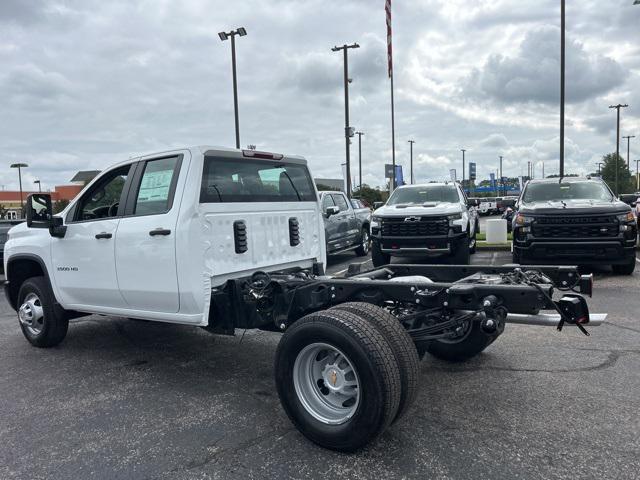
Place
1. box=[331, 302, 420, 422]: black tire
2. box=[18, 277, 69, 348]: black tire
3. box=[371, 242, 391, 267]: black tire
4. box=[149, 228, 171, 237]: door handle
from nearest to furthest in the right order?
box=[331, 302, 420, 422]: black tire
box=[149, 228, 171, 237]: door handle
box=[18, 277, 69, 348]: black tire
box=[371, 242, 391, 267]: black tire

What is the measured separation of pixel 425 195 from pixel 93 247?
28.1 feet

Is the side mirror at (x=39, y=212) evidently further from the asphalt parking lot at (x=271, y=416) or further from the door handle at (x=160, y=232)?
the door handle at (x=160, y=232)

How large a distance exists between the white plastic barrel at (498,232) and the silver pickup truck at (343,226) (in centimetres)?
341

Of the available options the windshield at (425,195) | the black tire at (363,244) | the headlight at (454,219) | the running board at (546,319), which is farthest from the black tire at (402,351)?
the black tire at (363,244)

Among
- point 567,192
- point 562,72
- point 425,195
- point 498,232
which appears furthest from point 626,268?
point 562,72

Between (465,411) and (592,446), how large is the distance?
85 cm

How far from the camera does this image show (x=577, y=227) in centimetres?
919

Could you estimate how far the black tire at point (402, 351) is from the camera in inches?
124

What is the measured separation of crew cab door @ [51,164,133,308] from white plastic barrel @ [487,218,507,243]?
11654 mm

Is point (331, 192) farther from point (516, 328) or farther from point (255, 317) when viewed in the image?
point (255, 317)

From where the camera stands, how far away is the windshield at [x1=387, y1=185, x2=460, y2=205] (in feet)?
39.2

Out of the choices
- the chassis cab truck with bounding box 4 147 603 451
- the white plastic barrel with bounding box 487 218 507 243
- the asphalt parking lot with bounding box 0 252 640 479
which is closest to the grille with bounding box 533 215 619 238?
the asphalt parking lot with bounding box 0 252 640 479

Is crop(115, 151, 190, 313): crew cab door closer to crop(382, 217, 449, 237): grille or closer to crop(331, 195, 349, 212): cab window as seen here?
crop(382, 217, 449, 237): grille

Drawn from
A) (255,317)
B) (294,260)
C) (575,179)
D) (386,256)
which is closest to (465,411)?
(255,317)
